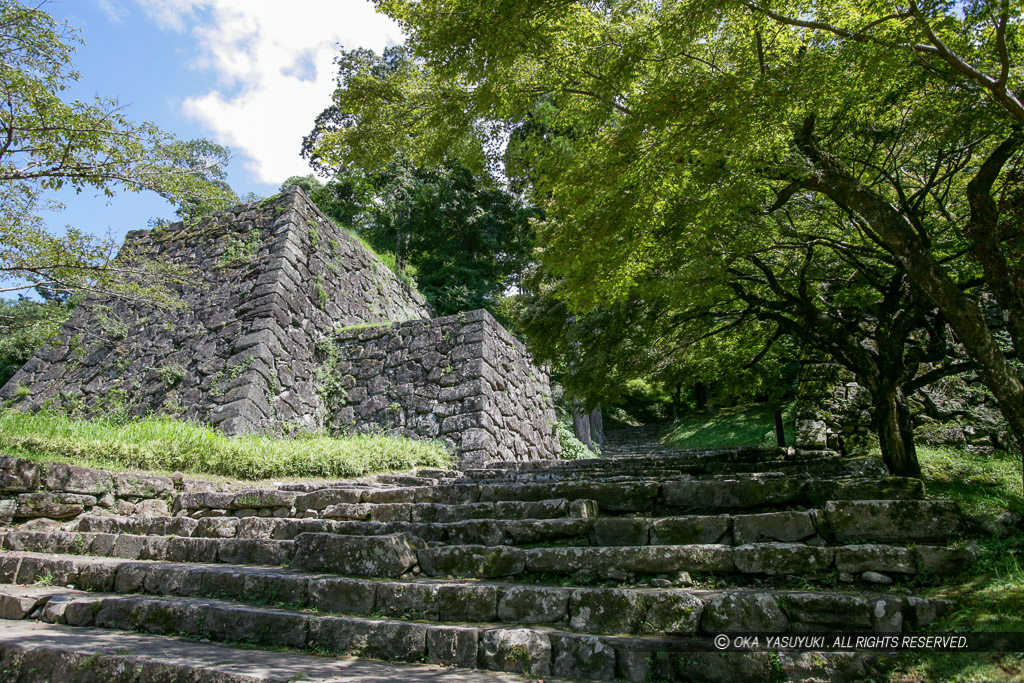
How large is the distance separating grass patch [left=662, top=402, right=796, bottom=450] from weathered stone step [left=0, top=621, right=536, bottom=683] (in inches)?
571

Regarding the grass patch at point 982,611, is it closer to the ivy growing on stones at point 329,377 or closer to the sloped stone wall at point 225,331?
the sloped stone wall at point 225,331

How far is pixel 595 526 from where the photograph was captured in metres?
3.84

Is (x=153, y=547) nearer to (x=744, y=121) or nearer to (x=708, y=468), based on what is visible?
(x=708, y=468)

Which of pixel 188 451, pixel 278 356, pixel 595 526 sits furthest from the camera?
pixel 278 356

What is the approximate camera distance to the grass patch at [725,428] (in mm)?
16844

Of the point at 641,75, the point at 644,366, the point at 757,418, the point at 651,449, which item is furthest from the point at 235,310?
the point at 757,418

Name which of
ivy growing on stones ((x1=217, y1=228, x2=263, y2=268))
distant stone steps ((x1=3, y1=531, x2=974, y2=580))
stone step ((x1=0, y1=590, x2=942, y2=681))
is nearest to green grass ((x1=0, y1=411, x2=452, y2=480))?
distant stone steps ((x1=3, y1=531, x2=974, y2=580))

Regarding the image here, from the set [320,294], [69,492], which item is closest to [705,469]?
[69,492]

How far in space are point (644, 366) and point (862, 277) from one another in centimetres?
285

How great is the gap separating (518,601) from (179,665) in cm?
167

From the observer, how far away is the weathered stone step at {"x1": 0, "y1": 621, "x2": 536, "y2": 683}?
8.21ft

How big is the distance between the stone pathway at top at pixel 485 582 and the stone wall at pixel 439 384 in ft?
13.8

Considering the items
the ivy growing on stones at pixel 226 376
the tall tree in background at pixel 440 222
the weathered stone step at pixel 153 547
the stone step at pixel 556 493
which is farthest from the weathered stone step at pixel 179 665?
the tall tree in background at pixel 440 222

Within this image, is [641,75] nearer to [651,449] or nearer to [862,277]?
[862,277]
